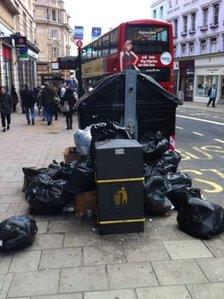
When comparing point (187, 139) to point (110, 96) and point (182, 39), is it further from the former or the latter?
point (182, 39)

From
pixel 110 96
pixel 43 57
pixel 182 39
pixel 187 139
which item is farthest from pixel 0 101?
pixel 43 57

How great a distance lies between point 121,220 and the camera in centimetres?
474

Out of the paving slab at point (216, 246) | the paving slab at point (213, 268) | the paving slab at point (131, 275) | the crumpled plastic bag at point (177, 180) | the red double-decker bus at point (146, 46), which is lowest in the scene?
the paving slab at point (131, 275)

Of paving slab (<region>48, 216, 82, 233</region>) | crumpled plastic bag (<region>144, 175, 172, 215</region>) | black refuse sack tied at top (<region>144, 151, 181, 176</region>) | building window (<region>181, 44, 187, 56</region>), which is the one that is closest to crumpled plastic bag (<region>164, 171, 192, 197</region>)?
black refuse sack tied at top (<region>144, 151, 181, 176</region>)

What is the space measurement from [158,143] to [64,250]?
2293 mm

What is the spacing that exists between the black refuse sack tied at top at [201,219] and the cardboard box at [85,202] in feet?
3.65

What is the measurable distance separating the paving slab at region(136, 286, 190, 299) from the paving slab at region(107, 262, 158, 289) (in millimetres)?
100

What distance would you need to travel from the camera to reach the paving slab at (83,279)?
3.63 m

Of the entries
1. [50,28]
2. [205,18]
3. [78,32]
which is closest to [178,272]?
[78,32]

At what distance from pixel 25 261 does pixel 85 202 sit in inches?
51.2

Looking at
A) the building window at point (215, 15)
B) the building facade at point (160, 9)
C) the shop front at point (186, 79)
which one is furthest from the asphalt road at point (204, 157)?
the building facade at point (160, 9)

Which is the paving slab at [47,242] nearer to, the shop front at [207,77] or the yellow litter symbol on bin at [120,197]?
the yellow litter symbol on bin at [120,197]

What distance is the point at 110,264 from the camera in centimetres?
408

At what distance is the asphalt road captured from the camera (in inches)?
269
